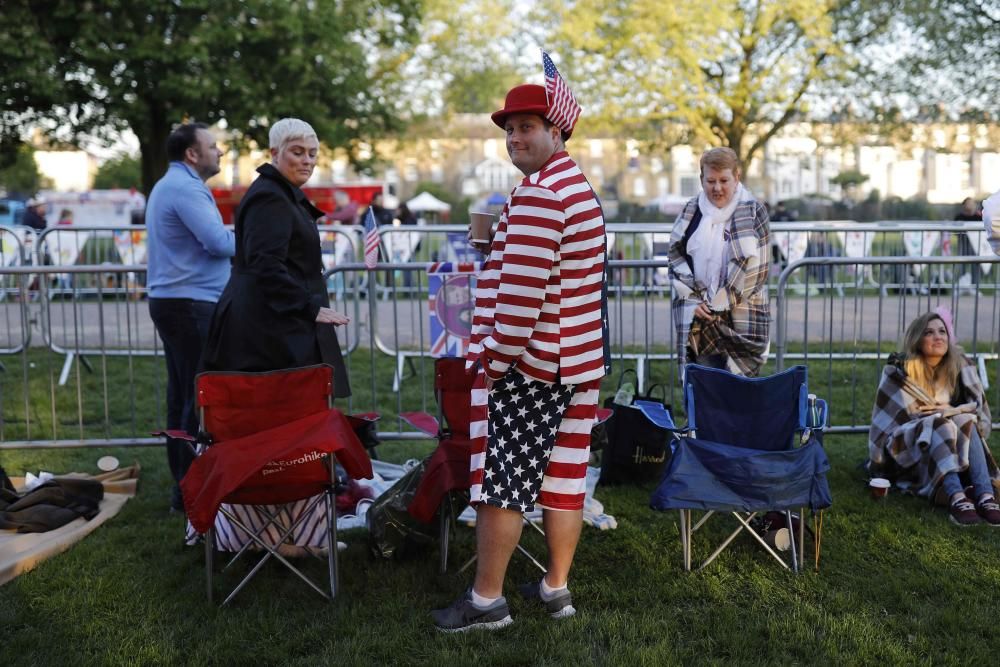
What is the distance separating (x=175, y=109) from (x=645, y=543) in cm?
1895

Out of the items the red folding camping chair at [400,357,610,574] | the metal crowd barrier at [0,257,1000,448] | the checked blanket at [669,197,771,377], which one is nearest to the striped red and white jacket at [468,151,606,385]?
the red folding camping chair at [400,357,610,574]

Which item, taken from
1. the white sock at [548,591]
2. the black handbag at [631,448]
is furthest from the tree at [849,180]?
the white sock at [548,591]

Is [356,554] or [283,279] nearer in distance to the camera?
[283,279]

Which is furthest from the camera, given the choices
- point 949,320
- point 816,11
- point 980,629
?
point 816,11

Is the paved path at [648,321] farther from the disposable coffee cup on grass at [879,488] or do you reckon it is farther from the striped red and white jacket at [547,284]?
the striped red and white jacket at [547,284]

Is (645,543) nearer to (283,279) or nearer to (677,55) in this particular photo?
(283,279)

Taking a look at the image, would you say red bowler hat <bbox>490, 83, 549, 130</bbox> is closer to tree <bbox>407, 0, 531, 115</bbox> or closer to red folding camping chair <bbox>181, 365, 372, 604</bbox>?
red folding camping chair <bbox>181, 365, 372, 604</bbox>

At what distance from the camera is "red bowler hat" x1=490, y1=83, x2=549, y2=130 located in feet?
12.0

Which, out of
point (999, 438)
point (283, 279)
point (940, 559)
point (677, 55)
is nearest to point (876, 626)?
point (940, 559)

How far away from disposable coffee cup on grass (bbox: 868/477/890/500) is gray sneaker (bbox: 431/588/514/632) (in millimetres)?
2548

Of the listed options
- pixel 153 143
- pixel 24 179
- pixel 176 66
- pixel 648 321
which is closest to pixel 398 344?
pixel 648 321

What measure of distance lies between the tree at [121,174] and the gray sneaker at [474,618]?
5695 centimetres

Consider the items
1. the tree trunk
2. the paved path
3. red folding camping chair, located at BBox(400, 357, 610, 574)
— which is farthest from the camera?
the tree trunk

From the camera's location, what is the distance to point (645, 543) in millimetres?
4992
